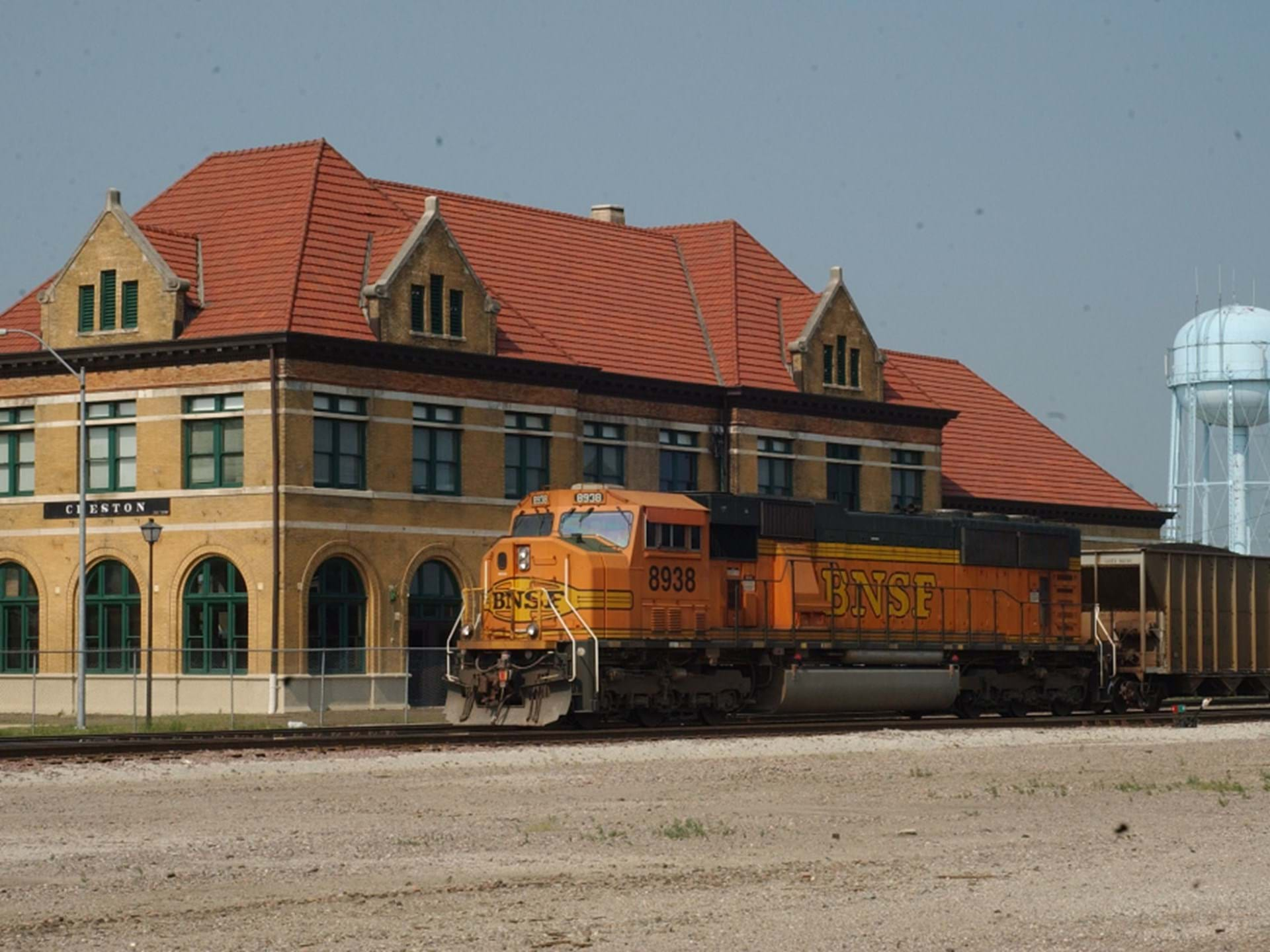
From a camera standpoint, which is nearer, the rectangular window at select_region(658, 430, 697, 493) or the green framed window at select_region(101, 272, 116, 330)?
the green framed window at select_region(101, 272, 116, 330)

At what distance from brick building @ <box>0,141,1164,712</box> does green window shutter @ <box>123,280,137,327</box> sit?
A: 0.06 m

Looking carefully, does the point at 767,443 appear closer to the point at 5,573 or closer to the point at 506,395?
the point at 506,395

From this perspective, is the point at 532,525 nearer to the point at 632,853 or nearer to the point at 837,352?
the point at 632,853

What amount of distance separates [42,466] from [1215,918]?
143 ft

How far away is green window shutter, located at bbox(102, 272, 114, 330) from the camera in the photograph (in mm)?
52938

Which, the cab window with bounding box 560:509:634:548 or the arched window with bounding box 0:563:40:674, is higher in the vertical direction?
the cab window with bounding box 560:509:634:548

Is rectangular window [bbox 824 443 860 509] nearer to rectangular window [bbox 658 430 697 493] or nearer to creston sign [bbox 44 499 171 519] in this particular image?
rectangular window [bbox 658 430 697 493]

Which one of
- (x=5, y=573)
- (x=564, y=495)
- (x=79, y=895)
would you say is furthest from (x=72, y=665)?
(x=79, y=895)

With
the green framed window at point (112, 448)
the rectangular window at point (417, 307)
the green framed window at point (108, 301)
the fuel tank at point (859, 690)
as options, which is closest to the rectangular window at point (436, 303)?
the rectangular window at point (417, 307)

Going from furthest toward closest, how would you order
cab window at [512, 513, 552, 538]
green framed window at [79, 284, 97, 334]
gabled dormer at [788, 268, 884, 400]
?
gabled dormer at [788, 268, 884, 400] → green framed window at [79, 284, 97, 334] → cab window at [512, 513, 552, 538]

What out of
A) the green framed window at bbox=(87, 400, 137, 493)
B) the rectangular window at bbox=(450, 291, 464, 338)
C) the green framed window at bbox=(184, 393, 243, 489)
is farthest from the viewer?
the rectangular window at bbox=(450, 291, 464, 338)

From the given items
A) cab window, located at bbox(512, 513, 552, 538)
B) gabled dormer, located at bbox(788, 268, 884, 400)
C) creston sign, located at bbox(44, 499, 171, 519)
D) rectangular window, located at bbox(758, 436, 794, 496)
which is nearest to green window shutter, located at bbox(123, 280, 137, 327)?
creston sign, located at bbox(44, 499, 171, 519)

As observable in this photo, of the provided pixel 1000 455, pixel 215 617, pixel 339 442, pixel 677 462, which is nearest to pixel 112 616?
pixel 215 617

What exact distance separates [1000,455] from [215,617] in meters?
33.7
